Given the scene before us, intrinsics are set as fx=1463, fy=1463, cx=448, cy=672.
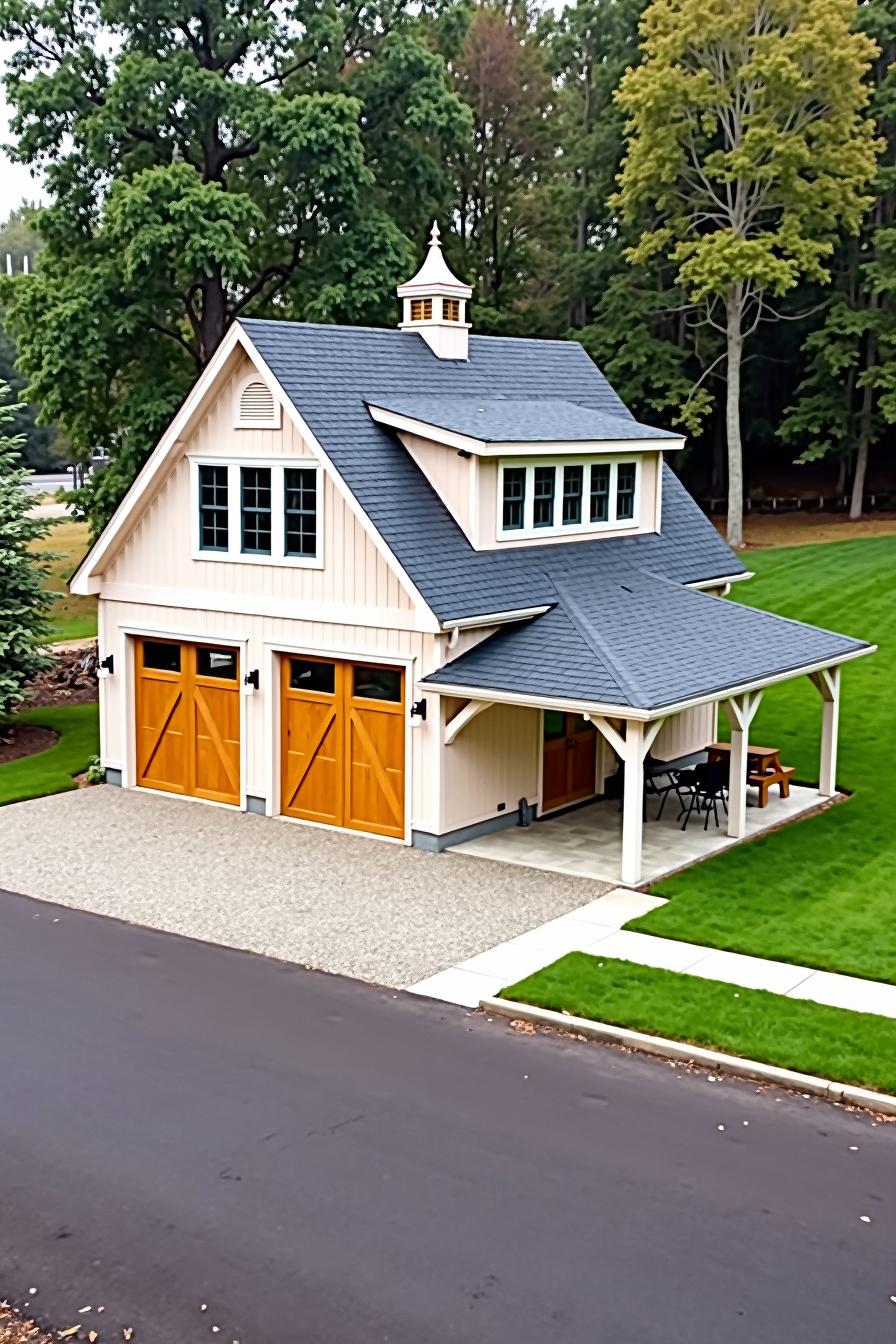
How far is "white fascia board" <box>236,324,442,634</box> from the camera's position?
57.1 feet

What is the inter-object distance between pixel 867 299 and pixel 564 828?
36153mm

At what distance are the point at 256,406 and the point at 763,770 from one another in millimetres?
8430

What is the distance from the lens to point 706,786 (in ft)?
62.3

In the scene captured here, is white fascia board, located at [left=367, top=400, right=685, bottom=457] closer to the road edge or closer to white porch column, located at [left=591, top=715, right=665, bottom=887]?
white porch column, located at [left=591, top=715, right=665, bottom=887]

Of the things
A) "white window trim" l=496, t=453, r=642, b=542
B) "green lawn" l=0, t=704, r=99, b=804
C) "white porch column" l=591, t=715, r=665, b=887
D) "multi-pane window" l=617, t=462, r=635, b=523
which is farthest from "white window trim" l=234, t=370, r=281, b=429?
"green lawn" l=0, t=704, r=99, b=804

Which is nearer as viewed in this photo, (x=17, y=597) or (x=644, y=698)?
(x=644, y=698)

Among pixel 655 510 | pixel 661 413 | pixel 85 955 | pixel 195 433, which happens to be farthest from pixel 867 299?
pixel 85 955

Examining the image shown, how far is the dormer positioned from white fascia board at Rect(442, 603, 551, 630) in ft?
3.53

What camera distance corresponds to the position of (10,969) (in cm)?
1395

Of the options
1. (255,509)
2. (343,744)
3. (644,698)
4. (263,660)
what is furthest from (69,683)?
(644,698)

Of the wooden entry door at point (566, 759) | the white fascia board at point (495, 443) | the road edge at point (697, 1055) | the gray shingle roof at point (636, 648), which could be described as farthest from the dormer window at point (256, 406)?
the road edge at point (697, 1055)

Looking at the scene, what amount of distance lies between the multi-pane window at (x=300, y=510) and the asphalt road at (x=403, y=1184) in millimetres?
7307

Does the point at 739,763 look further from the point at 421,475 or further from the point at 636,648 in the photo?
the point at 421,475

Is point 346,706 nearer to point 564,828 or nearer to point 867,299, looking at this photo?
point 564,828
